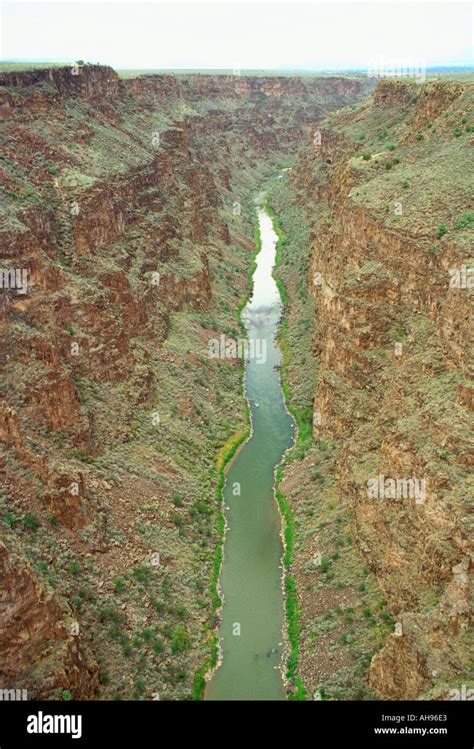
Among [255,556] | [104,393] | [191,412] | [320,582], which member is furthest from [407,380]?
[104,393]

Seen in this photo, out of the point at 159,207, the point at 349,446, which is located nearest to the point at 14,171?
the point at 159,207

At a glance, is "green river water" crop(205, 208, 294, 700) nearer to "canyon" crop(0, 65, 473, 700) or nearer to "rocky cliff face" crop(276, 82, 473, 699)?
"canyon" crop(0, 65, 473, 700)

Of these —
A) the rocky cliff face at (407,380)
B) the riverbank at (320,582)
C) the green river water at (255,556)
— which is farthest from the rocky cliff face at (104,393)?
the rocky cliff face at (407,380)

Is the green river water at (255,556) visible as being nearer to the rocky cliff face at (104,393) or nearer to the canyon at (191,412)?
the canyon at (191,412)

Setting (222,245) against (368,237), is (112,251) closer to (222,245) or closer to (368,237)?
(368,237)

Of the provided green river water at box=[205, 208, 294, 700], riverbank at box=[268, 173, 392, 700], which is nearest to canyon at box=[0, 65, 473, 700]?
riverbank at box=[268, 173, 392, 700]

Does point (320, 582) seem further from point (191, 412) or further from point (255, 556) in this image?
point (191, 412)
